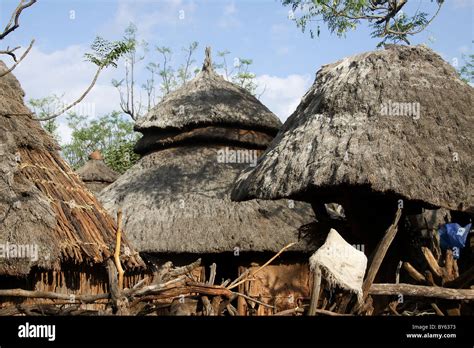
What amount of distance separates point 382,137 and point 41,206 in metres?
3.19

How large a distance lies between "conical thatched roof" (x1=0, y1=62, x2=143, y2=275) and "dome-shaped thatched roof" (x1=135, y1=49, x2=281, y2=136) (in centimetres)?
430

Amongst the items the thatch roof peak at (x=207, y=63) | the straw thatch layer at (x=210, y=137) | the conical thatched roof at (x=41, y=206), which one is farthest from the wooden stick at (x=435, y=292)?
the thatch roof peak at (x=207, y=63)

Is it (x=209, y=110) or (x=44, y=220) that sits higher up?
(x=209, y=110)

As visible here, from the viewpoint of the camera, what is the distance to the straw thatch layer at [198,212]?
9367mm

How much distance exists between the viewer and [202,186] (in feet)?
33.3

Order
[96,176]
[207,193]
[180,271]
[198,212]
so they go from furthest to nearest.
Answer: [96,176] < [207,193] < [198,212] < [180,271]

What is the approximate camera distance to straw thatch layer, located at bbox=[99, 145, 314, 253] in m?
9.37

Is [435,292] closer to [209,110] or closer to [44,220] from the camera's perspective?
[44,220]

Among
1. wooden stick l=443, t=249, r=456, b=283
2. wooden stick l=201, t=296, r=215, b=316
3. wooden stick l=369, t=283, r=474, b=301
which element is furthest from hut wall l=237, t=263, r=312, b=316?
wooden stick l=201, t=296, r=215, b=316

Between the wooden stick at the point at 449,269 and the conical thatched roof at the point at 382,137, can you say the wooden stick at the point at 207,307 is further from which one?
the conical thatched roof at the point at 382,137

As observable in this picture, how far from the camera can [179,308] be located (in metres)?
2.98

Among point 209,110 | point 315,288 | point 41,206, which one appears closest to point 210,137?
point 209,110

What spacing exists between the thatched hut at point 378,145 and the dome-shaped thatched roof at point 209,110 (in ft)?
12.1
